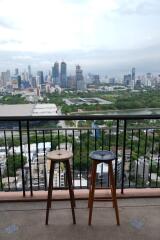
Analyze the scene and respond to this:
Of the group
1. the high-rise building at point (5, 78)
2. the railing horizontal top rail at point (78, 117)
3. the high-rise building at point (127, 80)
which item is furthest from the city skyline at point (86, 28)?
the railing horizontal top rail at point (78, 117)

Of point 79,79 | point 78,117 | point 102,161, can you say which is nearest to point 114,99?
point 79,79

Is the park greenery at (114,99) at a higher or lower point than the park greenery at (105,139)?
higher

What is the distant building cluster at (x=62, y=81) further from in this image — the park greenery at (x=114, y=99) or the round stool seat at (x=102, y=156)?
the round stool seat at (x=102, y=156)

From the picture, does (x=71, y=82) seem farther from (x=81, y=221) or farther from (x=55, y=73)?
(x=81, y=221)

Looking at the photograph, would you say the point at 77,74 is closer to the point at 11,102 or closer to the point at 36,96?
the point at 36,96

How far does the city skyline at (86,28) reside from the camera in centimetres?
464

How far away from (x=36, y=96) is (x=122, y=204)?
336 cm

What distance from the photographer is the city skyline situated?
15.2 ft

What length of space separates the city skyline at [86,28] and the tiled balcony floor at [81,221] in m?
3.43

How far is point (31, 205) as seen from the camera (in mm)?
3123

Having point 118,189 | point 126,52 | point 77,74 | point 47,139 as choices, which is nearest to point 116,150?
point 118,189

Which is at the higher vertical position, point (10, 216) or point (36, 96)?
point (36, 96)

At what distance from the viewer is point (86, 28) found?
215 inches

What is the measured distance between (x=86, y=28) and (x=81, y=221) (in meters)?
4.21
